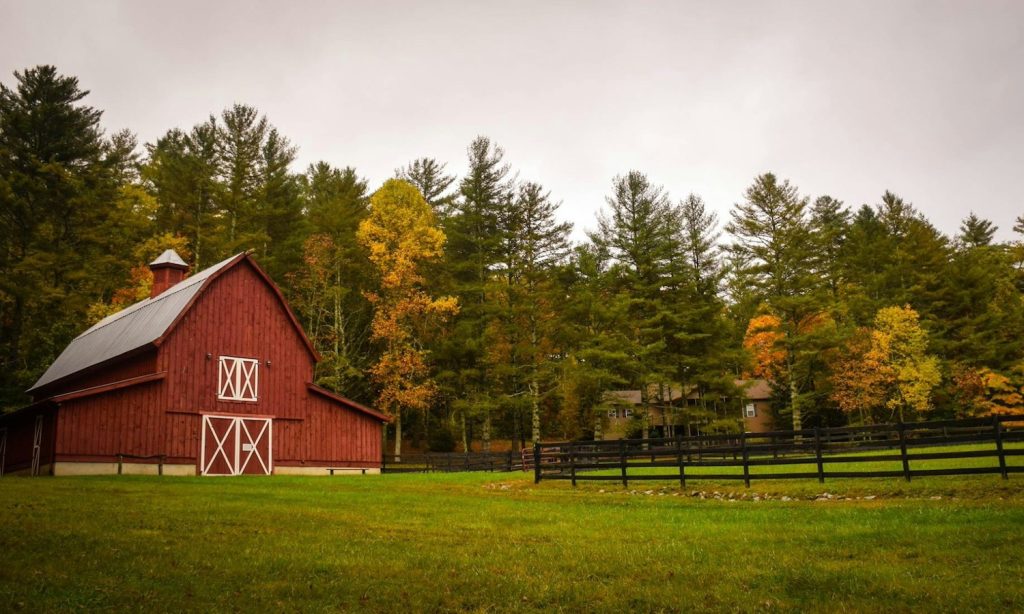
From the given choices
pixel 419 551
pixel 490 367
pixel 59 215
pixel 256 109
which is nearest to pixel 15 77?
pixel 59 215

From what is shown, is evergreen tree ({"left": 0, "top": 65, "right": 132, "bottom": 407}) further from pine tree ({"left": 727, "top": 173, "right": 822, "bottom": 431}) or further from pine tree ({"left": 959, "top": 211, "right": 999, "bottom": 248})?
pine tree ({"left": 959, "top": 211, "right": 999, "bottom": 248})

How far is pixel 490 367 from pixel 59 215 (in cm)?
2682

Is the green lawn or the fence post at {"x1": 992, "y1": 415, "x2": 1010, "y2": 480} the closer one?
the green lawn

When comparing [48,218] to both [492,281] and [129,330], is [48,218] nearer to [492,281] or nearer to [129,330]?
[129,330]

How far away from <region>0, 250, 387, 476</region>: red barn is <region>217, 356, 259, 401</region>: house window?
45 mm

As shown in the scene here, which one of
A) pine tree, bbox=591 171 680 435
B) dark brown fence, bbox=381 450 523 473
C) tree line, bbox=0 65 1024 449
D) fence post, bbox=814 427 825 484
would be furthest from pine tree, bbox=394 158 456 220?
fence post, bbox=814 427 825 484

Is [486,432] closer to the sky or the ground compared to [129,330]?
closer to the ground

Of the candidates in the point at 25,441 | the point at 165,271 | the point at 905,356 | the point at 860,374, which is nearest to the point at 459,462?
the point at 165,271

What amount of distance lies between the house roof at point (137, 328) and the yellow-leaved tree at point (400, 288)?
807 centimetres

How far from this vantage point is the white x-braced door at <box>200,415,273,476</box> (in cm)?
2706

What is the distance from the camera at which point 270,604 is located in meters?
5.98

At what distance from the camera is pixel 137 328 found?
2897 centimetres

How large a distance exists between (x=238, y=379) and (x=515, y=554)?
2336 cm

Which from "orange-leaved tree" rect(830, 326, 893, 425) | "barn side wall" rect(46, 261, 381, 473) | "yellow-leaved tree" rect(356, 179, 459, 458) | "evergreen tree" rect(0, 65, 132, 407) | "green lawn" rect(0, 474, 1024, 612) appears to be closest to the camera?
"green lawn" rect(0, 474, 1024, 612)
